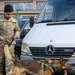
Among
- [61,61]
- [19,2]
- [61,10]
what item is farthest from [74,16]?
[19,2]

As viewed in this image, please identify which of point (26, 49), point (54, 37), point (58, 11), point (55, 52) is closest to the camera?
point (55, 52)

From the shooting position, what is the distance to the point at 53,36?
6.98 metres

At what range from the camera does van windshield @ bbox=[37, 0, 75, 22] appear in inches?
313

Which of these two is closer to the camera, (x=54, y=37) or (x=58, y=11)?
(x=54, y=37)

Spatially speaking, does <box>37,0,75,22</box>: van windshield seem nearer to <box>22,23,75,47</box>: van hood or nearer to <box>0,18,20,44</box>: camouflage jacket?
<box>22,23,75,47</box>: van hood

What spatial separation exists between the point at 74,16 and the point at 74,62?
1.59 metres

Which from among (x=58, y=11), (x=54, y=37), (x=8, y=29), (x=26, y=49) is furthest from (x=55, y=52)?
(x=58, y=11)

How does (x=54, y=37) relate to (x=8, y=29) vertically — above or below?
below

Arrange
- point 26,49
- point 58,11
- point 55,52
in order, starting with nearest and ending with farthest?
point 55,52
point 26,49
point 58,11

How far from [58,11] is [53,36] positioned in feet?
4.91

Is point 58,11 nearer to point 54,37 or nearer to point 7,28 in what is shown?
point 54,37

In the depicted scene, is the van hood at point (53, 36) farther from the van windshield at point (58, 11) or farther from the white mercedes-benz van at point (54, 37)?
the van windshield at point (58, 11)

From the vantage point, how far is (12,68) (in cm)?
643

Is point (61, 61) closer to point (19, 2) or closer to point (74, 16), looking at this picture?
point (74, 16)
